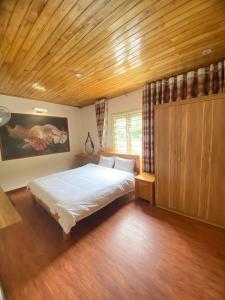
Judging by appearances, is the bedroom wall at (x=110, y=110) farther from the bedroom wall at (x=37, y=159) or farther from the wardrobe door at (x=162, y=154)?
the wardrobe door at (x=162, y=154)

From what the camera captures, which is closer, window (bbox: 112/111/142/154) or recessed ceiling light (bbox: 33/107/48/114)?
window (bbox: 112/111/142/154)

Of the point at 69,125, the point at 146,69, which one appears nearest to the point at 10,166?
the point at 69,125

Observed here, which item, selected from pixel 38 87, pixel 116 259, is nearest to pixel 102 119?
pixel 38 87

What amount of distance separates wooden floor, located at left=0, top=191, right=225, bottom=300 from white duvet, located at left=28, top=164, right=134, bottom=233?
0.35m

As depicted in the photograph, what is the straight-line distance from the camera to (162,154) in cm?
265

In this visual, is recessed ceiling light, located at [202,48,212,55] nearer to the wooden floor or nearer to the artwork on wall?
the wooden floor

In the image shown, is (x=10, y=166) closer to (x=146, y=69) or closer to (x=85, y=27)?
(x=85, y=27)

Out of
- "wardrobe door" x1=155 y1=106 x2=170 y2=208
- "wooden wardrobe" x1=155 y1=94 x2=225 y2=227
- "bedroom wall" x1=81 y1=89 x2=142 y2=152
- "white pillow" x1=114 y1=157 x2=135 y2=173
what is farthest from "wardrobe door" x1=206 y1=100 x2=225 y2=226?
"bedroom wall" x1=81 y1=89 x2=142 y2=152

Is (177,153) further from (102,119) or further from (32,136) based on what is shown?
(32,136)

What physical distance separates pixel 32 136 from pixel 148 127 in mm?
3209

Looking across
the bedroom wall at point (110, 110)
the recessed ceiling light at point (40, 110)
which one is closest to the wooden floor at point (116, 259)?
the bedroom wall at point (110, 110)

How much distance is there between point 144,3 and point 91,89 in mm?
2347

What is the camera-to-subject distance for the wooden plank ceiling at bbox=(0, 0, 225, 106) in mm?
1277

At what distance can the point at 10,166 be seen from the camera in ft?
12.3
